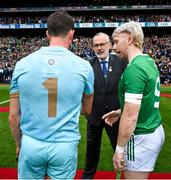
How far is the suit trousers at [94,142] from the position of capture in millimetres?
5634

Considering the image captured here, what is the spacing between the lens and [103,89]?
570 centimetres

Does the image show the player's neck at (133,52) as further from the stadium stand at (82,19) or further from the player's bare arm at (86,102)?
the stadium stand at (82,19)

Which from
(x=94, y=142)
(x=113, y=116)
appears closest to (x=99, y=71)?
(x=94, y=142)

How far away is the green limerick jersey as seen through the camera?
10.4ft

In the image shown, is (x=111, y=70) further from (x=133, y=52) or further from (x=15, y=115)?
(x=15, y=115)

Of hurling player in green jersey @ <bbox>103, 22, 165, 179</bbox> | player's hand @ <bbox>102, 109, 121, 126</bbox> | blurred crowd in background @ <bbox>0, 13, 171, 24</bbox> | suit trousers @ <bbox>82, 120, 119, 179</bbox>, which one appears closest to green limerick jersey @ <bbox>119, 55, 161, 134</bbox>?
hurling player in green jersey @ <bbox>103, 22, 165, 179</bbox>

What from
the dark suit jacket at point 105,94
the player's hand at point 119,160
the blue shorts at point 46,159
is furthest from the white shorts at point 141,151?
the dark suit jacket at point 105,94

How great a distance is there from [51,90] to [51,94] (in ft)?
0.10

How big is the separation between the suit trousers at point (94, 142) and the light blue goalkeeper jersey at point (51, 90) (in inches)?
104

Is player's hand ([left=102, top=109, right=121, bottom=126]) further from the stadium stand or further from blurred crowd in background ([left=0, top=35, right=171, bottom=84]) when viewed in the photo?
the stadium stand

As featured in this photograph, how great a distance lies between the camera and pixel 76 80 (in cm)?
297

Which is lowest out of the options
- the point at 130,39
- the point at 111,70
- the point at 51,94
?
the point at 111,70

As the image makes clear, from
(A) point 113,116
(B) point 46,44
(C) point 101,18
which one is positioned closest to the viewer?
(A) point 113,116

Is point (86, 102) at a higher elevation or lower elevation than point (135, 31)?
lower
